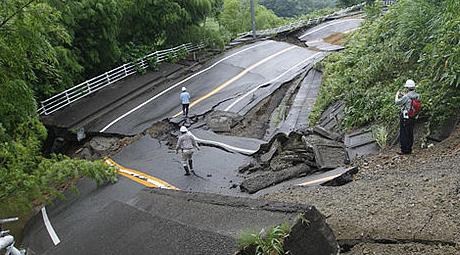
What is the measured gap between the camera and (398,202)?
781 cm

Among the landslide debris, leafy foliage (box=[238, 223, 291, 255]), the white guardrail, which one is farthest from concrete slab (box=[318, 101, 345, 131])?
the white guardrail

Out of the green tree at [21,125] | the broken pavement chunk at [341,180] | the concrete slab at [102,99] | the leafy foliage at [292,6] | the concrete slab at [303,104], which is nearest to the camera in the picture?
the green tree at [21,125]

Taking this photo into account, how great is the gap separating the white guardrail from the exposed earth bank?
13.9 m

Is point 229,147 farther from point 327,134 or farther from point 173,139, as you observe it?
point 327,134

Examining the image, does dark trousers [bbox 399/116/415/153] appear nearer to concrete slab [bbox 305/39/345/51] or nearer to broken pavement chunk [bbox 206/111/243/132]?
broken pavement chunk [bbox 206/111/243/132]

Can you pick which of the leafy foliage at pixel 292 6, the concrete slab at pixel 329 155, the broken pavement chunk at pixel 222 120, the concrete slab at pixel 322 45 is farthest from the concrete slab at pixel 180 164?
the leafy foliage at pixel 292 6

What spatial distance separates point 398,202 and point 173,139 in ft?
36.2

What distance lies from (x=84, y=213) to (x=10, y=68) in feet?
17.9

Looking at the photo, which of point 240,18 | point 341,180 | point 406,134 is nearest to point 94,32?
point 341,180

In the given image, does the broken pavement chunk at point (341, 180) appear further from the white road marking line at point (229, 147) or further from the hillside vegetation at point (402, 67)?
the white road marking line at point (229, 147)

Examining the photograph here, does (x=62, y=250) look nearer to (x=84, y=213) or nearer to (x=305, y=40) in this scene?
(x=84, y=213)

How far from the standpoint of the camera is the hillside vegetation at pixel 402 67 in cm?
1190

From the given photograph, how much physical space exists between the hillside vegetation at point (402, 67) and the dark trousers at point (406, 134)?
1.03m

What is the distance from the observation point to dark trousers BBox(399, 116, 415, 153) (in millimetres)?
10883
